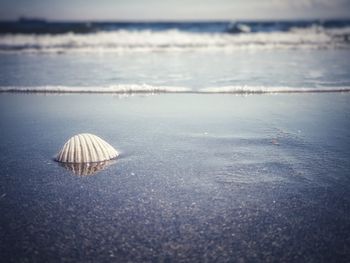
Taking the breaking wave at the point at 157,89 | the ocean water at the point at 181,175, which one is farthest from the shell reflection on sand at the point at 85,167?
the breaking wave at the point at 157,89

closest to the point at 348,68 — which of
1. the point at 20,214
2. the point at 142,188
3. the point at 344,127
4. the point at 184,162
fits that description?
the point at 344,127

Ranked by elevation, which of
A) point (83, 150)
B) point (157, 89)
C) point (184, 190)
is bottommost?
point (184, 190)

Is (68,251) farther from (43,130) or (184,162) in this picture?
(43,130)

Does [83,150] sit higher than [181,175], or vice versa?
[83,150]

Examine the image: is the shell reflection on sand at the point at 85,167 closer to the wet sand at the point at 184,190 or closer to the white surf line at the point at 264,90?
the wet sand at the point at 184,190

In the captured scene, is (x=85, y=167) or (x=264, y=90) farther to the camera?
(x=264, y=90)

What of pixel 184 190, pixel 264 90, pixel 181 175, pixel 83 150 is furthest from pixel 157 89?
pixel 184 190

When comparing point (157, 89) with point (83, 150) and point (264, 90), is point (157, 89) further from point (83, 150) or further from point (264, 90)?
point (83, 150)

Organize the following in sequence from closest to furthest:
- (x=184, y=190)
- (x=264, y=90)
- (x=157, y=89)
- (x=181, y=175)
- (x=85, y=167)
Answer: (x=184, y=190) → (x=181, y=175) → (x=85, y=167) → (x=264, y=90) → (x=157, y=89)

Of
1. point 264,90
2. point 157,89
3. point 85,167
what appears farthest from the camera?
point 157,89
